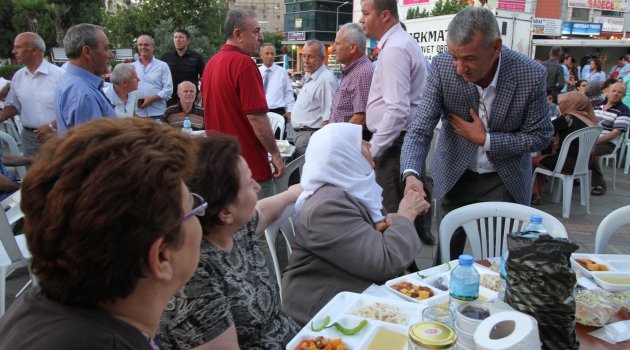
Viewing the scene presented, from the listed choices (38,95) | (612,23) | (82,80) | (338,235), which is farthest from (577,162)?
(612,23)

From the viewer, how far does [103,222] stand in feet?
2.56

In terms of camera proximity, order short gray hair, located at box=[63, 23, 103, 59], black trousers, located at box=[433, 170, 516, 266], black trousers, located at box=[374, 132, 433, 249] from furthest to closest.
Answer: black trousers, located at box=[374, 132, 433, 249]
short gray hair, located at box=[63, 23, 103, 59]
black trousers, located at box=[433, 170, 516, 266]

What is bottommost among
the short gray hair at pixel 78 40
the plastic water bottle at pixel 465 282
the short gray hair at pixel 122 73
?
the plastic water bottle at pixel 465 282

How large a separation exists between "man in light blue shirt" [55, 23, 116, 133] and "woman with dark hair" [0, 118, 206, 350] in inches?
97.0

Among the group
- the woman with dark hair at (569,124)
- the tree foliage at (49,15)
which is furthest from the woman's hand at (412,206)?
the tree foliage at (49,15)

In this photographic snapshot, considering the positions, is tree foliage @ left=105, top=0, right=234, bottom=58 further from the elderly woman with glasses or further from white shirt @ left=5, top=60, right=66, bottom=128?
the elderly woman with glasses

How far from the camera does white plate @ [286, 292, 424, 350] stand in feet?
4.99

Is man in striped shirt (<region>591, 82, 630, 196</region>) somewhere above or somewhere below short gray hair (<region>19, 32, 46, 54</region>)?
below

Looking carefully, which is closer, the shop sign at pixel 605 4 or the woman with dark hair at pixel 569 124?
the woman with dark hair at pixel 569 124

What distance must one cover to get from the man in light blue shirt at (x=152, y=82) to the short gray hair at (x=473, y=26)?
514 centimetres

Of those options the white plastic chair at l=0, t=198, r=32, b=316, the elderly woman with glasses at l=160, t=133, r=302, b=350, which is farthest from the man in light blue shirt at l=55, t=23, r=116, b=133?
the elderly woman with glasses at l=160, t=133, r=302, b=350

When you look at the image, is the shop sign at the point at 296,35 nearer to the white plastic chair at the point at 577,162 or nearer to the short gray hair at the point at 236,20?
the white plastic chair at the point at 577,162

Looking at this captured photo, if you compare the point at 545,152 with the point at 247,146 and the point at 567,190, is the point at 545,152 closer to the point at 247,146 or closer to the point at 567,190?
the point at 567,190

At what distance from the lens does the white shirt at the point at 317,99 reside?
5.38 metres
